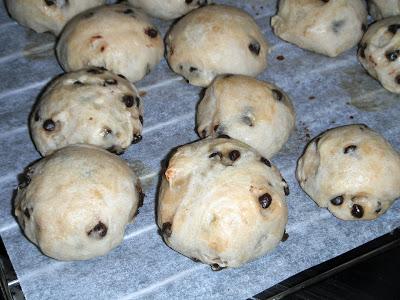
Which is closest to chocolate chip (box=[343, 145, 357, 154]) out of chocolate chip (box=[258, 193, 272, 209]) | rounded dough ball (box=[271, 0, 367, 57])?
chocolate chip (box=[258, 193, 272, 209])

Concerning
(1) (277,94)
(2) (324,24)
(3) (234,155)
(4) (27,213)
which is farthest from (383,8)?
(4) (27,213)

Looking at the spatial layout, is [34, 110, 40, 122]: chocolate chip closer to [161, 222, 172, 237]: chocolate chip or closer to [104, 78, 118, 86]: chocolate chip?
[104, 78, 118, 86]: chocolate chip

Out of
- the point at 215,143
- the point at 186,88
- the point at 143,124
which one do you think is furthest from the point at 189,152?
the point at 186,88

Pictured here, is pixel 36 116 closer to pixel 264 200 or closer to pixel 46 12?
pixel 46 12

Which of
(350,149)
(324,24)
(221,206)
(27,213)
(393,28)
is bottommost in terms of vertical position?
(27,213)

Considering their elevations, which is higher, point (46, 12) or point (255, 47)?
point (255, 47)

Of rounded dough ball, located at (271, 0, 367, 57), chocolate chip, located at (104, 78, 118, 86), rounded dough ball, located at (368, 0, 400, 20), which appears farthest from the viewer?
rounded dough ball, located at (368, 0, 400, 20)
